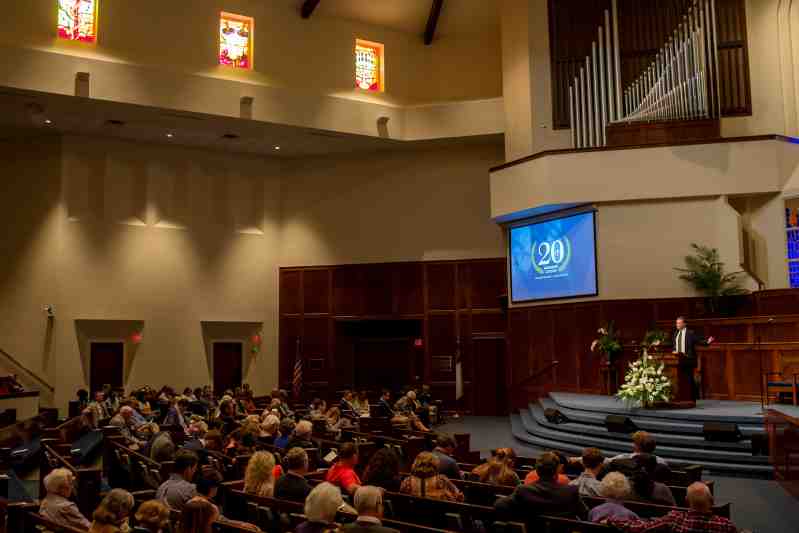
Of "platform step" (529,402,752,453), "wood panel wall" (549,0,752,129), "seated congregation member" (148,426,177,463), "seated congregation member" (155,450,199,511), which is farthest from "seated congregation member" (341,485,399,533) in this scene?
"wood panel wall" (549,0,752,129)

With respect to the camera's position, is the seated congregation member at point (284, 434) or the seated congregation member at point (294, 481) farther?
the seated congregation member at point (284, 434)

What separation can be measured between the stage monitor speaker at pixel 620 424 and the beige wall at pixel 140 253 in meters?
11.1

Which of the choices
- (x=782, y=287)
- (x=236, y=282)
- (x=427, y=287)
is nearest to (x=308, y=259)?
(x=236, y=282)

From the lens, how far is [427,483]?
236 inches

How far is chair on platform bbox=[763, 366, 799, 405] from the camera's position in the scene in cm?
1156

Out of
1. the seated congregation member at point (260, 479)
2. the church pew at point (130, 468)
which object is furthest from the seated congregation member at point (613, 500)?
the church pew at point (130, 468)

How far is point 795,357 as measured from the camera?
12250 mm

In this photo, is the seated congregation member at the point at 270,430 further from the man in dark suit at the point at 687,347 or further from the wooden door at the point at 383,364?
the wooden door at the point at 383,364

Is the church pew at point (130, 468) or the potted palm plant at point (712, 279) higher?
the potted palm plant at point (712, 279)

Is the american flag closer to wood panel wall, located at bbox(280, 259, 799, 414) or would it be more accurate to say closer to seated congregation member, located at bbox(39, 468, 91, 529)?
wood panel wall, located at bbox(280, 259, 799, 414)

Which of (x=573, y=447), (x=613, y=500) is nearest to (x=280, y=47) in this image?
(x=573, y=447)

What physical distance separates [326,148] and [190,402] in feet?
27.2

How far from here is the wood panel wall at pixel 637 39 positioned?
16328 millimetres

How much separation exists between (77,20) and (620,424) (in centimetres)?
1324
